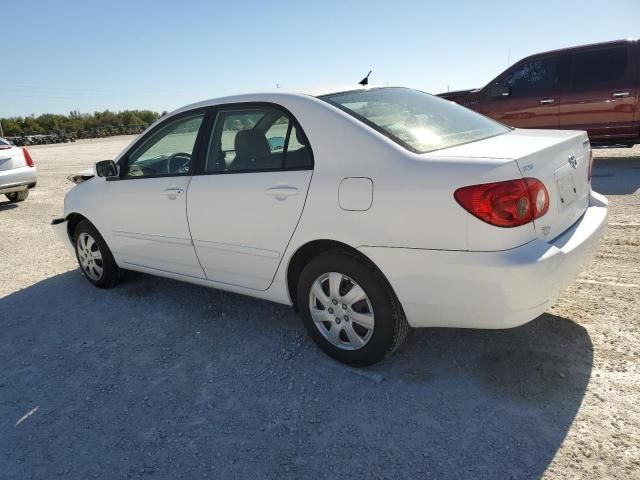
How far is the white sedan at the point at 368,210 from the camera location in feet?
7.50

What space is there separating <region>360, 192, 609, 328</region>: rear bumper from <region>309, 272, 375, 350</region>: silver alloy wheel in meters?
0.27

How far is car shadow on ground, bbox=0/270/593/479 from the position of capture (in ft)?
7.30

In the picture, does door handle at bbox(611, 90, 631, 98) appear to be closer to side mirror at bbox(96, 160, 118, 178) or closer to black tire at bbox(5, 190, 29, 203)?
side mirror at bbox(96, 160, 118, 178)

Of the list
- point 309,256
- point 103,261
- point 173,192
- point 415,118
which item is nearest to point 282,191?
point 309,256

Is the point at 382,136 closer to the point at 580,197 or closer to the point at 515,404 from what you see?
the point at 580,197

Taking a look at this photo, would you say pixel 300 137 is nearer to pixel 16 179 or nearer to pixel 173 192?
pixel 173 192

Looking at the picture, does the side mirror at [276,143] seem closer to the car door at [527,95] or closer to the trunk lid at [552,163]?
the trunk lid at [552,163]

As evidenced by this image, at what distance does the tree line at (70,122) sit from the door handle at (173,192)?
62.2 metres

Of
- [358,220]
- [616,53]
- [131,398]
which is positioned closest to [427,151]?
[358,220]

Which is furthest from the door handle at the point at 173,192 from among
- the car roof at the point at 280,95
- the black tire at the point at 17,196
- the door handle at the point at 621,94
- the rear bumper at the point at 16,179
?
the black tire at the point at 17,196

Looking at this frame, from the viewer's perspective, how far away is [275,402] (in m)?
2.68

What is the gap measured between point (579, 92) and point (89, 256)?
26.9 feet

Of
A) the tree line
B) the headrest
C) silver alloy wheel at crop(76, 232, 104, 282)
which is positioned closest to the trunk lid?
the headrest

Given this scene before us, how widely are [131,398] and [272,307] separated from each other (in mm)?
1323
